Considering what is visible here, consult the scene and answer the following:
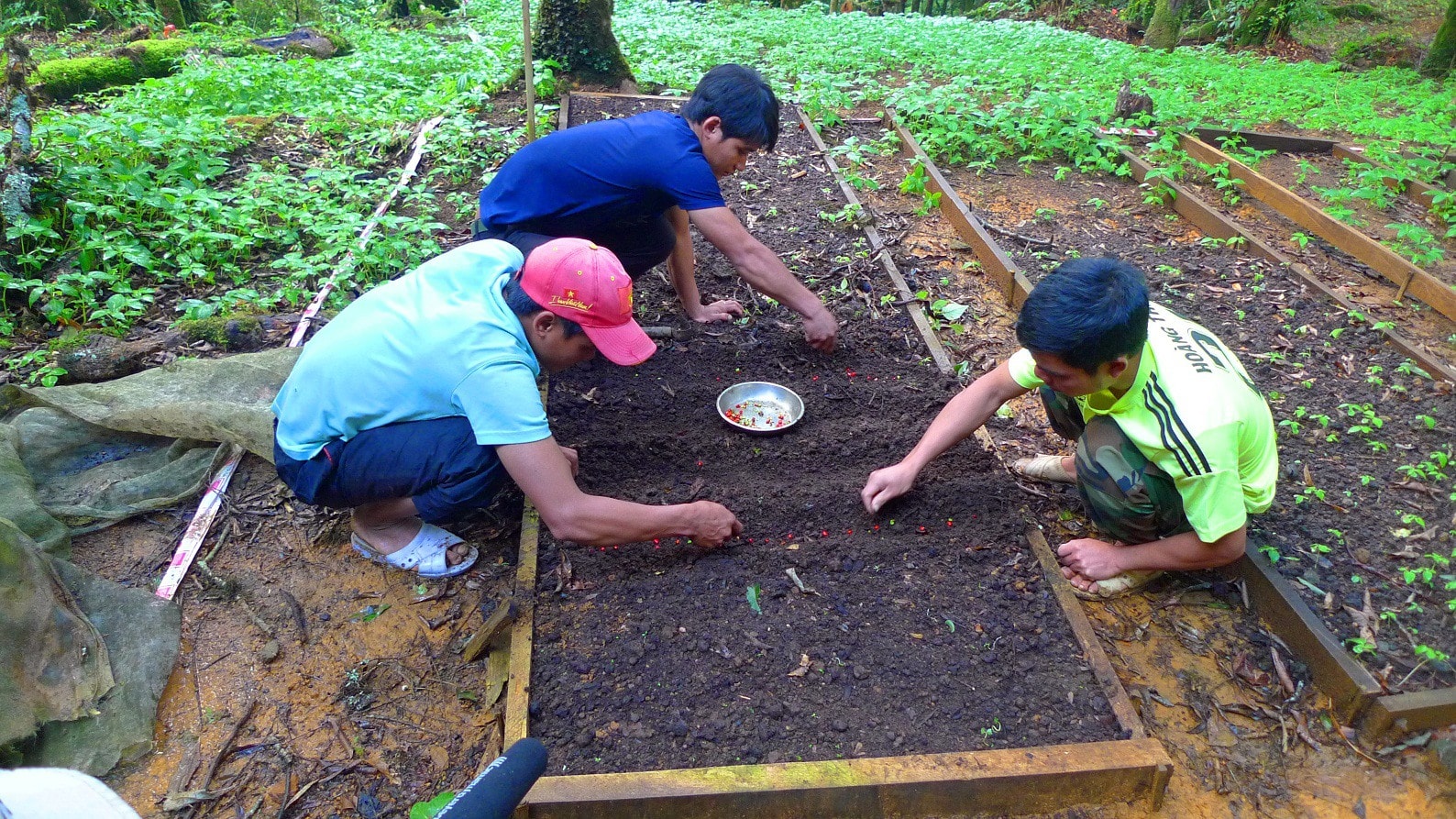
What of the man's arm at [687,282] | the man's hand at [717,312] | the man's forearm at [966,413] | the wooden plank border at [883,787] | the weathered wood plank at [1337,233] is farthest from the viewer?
the weathered wood plank at [1337,233]

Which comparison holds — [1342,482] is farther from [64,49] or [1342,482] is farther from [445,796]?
[64,49]

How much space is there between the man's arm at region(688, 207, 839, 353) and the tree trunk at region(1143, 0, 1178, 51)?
10.2 m

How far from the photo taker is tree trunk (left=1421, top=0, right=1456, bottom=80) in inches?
338

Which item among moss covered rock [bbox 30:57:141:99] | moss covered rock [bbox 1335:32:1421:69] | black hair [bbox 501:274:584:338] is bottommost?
Result: moss covered rock [bbox 30:57:141:99]

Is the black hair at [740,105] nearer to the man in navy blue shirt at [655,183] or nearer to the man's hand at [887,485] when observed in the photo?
the man in navy blue shirt at [655,183]

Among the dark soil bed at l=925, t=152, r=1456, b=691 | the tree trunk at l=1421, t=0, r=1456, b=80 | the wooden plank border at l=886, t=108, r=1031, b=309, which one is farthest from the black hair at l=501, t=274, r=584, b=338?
the tree trunk at l=1421, t=0, r=1456, b=80

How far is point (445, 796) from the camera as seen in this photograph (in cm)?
206

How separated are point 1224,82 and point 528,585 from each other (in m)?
8.73

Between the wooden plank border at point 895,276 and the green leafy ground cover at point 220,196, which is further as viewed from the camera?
the green leafy ground cover at point 220,196

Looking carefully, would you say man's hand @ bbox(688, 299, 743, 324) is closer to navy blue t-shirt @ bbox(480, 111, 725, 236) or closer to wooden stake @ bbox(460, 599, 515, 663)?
navy blue t-shirt @ bbox(480, 111, 725, 236)

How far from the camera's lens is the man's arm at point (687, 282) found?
3.77 m

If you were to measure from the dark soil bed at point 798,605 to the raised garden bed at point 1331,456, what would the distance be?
0.87 m

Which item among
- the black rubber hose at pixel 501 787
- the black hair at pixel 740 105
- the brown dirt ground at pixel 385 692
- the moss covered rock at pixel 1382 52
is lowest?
the brown dirt ground at pixel 385 692

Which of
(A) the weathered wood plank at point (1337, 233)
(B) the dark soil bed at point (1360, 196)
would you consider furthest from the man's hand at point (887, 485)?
(B) the dark soil bed at point (1360, 196)
